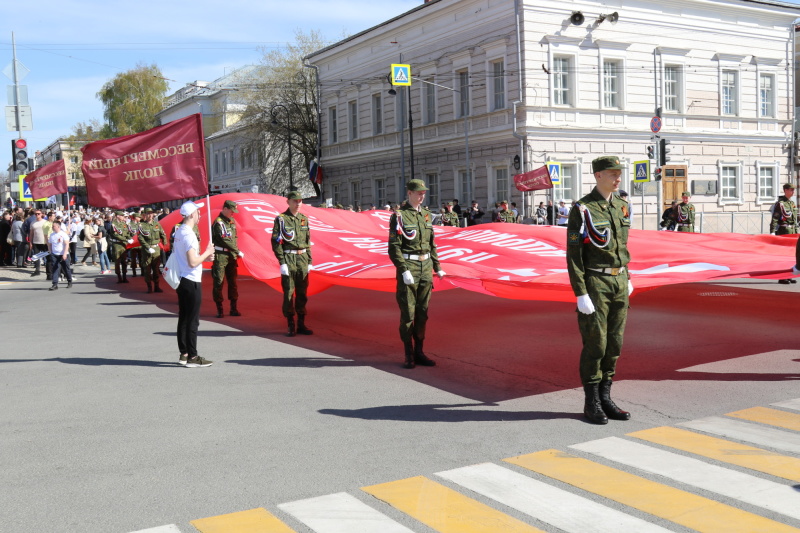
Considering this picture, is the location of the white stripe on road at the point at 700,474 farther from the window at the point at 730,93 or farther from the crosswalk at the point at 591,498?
the window at the point at 730,93

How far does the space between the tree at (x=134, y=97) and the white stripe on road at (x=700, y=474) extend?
7567cm

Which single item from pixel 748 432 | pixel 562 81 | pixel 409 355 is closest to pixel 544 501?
pixel 748 432

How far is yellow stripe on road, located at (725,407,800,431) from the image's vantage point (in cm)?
673

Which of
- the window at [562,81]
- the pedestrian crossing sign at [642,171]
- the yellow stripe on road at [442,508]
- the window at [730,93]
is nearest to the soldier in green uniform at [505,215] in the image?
the pedestrian crossing sign at [642,171]

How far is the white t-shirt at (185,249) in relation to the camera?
31.9 feet

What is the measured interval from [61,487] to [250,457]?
1268 mm

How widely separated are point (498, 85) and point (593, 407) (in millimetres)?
31738

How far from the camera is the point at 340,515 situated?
4945 millimetres

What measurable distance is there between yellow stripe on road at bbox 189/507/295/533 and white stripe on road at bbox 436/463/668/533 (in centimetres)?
125

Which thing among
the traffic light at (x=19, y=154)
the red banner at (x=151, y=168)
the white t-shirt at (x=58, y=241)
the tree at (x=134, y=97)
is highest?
the tree at (x=134, y=97)

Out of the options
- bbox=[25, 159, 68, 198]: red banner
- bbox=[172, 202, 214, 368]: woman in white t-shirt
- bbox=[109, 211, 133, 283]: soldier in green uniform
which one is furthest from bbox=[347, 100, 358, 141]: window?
bbox=[172, 202, 214, 368]: woman in white t-shirt

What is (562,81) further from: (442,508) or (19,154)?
(442,508)

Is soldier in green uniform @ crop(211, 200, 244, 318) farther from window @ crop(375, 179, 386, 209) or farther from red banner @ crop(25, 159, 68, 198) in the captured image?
window @ crop(375, 179, 386, 209)

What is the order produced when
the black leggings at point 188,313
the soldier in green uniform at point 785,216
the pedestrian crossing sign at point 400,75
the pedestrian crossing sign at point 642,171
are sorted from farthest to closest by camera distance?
the pedestrian crossing sign at point 400,75
the pedestrian crossing sign at point 642,171
the soldier in green uniform at point 785,216
the black leggings at point 188,313
